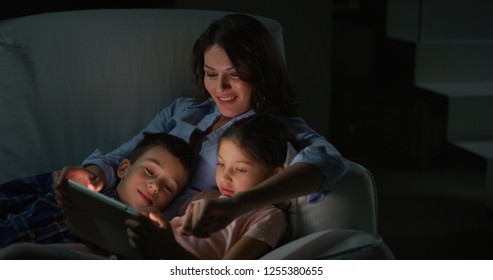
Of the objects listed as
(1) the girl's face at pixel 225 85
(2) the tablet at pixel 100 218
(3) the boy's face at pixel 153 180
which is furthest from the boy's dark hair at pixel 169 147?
(2) the tablet at pixel 100 218

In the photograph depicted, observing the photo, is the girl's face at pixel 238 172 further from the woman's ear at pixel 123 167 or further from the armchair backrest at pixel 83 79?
the armchair backrest at pixel 83 79

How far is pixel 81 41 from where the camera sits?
5.78 feet

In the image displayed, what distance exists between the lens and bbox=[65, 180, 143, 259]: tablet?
1158 mm

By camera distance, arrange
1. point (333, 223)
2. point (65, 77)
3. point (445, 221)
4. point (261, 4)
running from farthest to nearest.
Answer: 1. point (261, 4)
2. point (445, 221)
3. point (65, 77)
4. point (333, 223)

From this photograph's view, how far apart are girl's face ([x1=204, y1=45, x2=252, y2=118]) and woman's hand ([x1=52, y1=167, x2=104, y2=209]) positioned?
288mm

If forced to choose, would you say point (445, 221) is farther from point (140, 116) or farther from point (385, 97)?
point (140, 116)

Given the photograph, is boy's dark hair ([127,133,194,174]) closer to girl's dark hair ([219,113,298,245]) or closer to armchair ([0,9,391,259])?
girl's dark hair ([219,113,298,245])

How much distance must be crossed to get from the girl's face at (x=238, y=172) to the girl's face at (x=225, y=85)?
16cm

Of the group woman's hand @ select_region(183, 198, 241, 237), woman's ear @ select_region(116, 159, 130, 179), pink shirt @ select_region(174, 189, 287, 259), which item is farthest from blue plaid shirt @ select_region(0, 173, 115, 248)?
woman's hand @ select_region(183, 198, 241, 237)

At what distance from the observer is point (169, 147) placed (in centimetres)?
148

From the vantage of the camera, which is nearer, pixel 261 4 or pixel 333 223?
pixel 333 223

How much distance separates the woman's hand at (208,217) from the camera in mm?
1142

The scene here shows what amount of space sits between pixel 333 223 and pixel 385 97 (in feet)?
5.75
